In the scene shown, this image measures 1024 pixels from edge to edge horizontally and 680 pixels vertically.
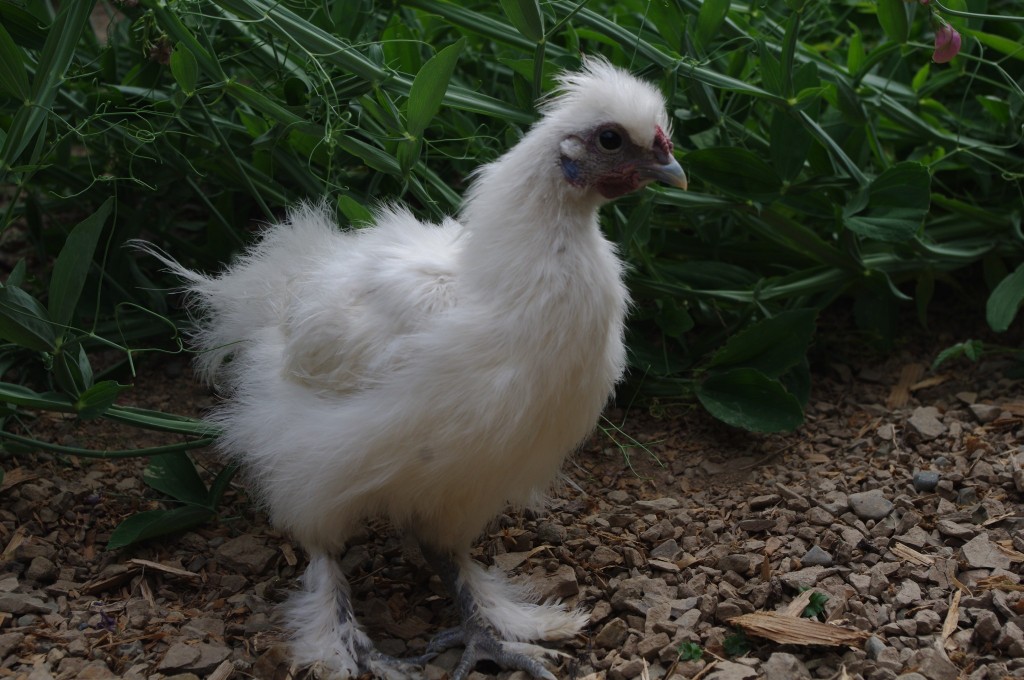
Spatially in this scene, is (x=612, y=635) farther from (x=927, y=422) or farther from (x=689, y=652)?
(x=927, y=422)

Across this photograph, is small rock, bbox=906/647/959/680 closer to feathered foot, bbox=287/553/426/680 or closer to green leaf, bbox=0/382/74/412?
feathered foot, bbox=287/553/426/680

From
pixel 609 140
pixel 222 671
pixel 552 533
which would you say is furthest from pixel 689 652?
pixel 609 140

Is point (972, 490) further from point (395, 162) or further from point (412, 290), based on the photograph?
point (395, 162)

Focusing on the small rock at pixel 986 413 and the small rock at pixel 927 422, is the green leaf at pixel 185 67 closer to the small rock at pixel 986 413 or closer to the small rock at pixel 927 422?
the small rock at pixel 927 422

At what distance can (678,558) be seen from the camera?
134 inches

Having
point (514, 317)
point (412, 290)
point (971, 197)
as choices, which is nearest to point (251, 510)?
point (412, 290)

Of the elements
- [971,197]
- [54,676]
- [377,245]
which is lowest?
[54,676]

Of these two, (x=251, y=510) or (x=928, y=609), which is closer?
(x=928, y=609)

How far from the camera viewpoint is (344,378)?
118 inches

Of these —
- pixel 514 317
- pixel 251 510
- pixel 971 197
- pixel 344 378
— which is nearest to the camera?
pixel 514 317

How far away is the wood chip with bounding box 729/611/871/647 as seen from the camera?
9.18 feet

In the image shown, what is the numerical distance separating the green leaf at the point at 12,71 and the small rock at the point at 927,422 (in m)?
3.44

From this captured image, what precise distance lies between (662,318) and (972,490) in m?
1.34

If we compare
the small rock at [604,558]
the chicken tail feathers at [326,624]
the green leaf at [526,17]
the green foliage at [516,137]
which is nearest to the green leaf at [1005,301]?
the green foliage at [516,137]
